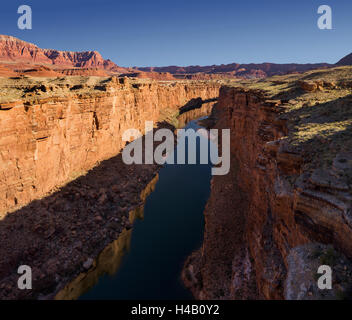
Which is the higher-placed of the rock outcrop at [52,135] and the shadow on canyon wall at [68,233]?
the rock outcrop at [52,135]

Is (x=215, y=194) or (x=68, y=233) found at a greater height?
(x=215, y=194)

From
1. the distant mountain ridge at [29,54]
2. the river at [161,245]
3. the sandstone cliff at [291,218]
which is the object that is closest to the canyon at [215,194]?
the sandstone cliff at [291,218]

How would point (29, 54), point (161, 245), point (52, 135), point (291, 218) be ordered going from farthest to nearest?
point (29, 54), point (52, 135), point (161, 245), point (291, 218)

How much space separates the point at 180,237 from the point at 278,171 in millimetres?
15484

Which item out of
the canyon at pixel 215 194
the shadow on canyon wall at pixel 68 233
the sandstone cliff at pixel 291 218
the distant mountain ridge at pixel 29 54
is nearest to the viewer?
the sandstone cliff at pixel 291 218

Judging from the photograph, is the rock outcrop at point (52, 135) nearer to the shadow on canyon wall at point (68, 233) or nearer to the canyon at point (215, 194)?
the canyon at point (215, 194)

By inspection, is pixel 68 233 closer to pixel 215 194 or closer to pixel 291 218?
pixel 215 194

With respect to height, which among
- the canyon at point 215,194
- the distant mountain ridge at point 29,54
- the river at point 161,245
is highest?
the distant mountain ridge at point 29,54

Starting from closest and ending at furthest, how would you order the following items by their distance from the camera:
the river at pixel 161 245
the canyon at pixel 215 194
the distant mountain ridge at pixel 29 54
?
the canyon at pixel 215 194
the river at pixel 161 245
the distant mountain ridge at pixel 29 54

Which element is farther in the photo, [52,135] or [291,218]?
[52,135]

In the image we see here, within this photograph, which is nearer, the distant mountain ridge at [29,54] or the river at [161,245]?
the river at [161,245]

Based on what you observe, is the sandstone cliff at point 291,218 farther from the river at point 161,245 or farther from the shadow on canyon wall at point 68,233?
the shadow on canyon wall at point 68,233

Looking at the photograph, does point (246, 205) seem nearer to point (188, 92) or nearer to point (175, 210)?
point (175, 210)

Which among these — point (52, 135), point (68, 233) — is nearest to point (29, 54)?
point (52, 135)
